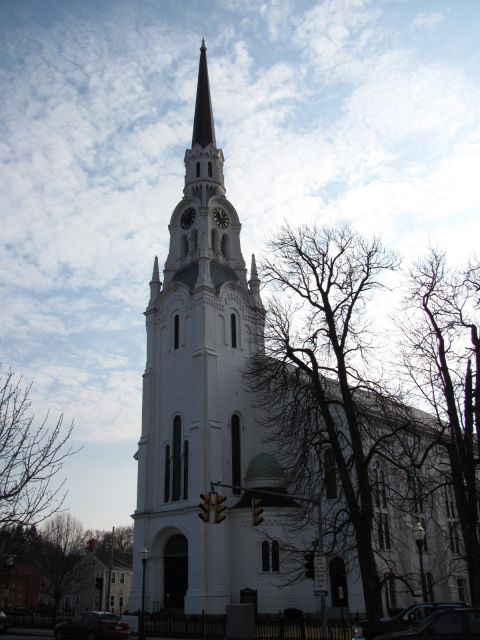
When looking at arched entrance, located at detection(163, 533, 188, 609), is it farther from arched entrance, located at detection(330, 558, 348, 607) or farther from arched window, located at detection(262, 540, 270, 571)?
arched entrance, located at detection(330, 558, 348, 607)

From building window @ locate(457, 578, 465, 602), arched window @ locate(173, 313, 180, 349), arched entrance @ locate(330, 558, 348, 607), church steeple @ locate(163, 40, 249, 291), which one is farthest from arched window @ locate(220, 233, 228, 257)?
building window @ locate(457, 578, 465, 602)

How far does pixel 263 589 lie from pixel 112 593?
47791 mm

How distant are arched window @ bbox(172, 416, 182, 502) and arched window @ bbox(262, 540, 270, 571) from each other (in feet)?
22.4

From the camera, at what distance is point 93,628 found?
24094 mm

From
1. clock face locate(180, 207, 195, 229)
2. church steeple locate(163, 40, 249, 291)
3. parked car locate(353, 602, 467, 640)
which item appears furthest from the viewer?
clock face locate(180, 207, 195, 229)

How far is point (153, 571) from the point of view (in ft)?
135

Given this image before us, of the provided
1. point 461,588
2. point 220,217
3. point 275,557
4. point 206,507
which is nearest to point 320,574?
point 206,507

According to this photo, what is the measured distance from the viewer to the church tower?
128ft

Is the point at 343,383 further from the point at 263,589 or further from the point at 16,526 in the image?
the point at 263,589

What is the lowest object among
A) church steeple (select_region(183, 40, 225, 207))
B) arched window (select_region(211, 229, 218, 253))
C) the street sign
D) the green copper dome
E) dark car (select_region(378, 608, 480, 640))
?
dark car (select_region(378, 608, 480, 640))

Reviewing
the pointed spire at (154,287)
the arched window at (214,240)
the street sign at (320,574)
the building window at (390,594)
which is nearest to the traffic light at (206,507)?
the street sign at (320,574)

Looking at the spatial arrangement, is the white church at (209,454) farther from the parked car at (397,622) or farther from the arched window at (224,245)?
the parked car at (397,622)

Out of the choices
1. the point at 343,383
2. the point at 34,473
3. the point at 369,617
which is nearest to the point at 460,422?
the point at 343,383

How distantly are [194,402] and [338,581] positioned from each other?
14546 mm
